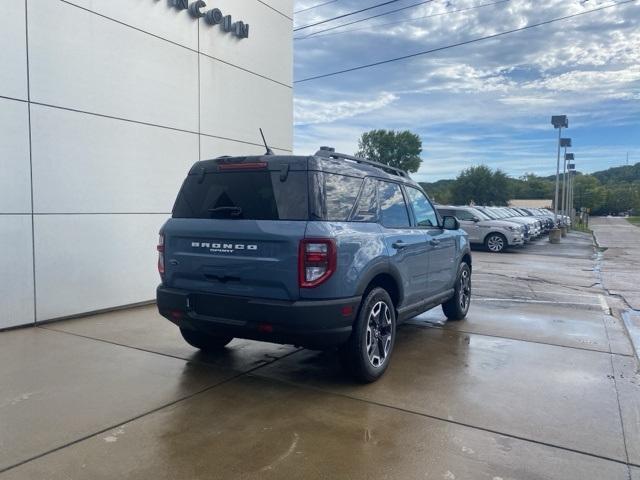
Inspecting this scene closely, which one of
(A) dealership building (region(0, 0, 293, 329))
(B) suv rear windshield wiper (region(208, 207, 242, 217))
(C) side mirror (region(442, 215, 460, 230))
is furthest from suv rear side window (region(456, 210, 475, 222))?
(B) suv rear windshield wiper (region(208, 207, 242, 217))

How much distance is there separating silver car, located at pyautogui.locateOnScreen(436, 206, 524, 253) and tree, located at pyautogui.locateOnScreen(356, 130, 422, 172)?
6119cm

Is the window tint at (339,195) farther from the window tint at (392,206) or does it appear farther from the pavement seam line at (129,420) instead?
the pavement seam line at (129,420)

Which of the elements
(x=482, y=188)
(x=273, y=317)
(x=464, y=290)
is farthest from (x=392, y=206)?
(x=482, y=188)

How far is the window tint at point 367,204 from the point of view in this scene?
4.79 meters

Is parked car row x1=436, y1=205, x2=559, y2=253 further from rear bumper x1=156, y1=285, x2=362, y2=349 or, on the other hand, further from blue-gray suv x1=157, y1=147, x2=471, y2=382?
rear bumper x1=156, y1=285, x2=362, y2=349

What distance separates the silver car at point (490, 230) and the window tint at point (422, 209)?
12.9m

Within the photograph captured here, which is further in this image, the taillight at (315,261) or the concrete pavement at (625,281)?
the concrete pavement at (625,281)

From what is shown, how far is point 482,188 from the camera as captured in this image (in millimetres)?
76875

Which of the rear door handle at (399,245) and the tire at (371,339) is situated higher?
the rear door handle at (399,245)

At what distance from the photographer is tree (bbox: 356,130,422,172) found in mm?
81500

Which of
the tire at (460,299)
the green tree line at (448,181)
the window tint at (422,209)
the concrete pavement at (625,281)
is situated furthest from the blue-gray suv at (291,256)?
the green tree line at (448,181)

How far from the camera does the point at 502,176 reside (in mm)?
78000

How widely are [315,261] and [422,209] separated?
2669 millimetres

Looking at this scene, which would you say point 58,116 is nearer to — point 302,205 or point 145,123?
point 145,123
